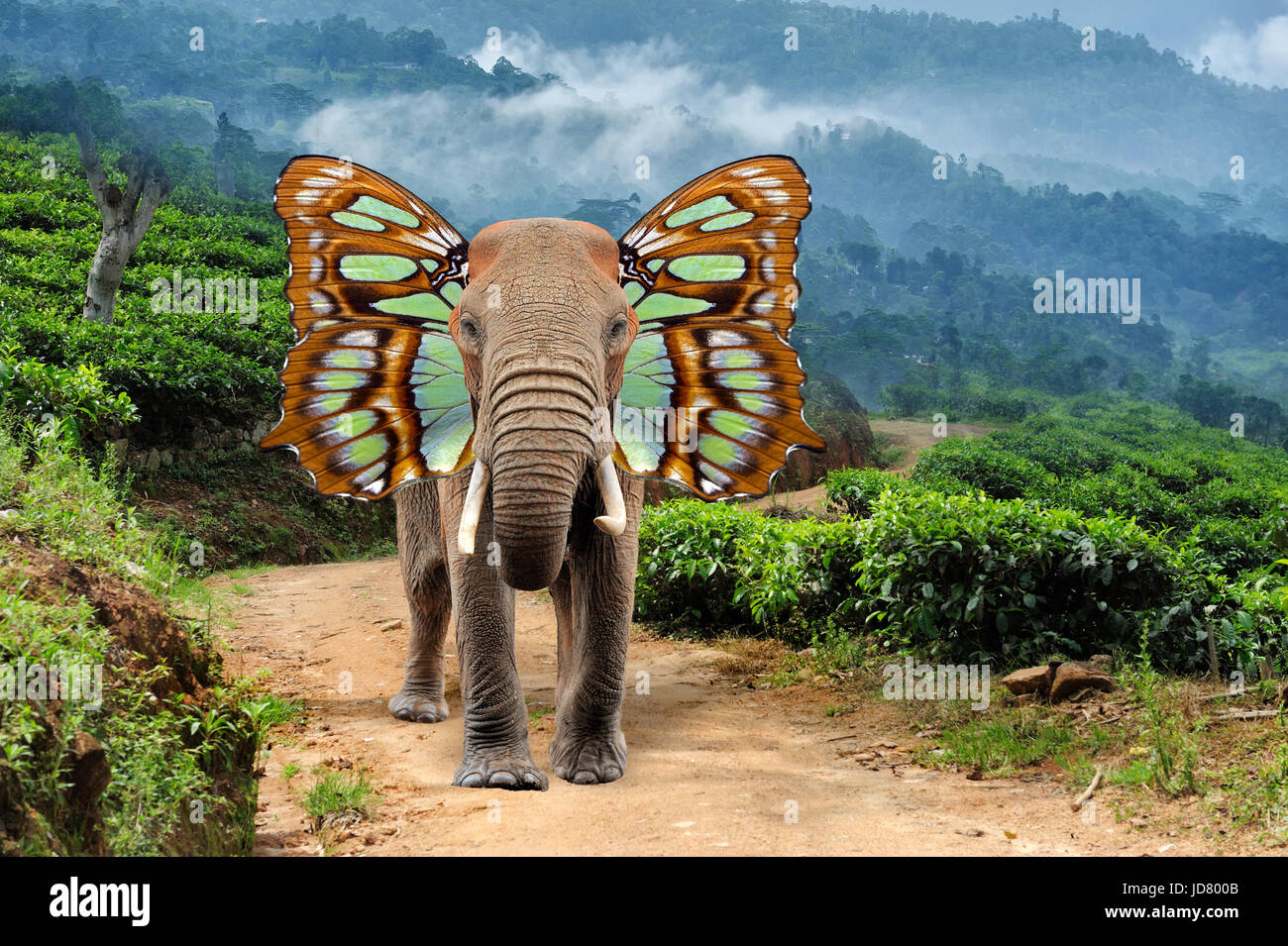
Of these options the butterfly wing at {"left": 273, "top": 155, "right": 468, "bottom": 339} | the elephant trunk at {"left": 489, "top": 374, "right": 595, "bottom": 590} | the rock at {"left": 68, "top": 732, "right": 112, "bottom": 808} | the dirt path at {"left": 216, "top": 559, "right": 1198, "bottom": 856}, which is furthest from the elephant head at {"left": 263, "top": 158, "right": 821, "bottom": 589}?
the rock at {"left": 68, "top": 732, "right": 112, "bottom": 808}

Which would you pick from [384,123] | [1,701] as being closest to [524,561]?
[1,701]

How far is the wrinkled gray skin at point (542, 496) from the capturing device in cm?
425

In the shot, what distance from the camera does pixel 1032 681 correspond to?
20.4 feet

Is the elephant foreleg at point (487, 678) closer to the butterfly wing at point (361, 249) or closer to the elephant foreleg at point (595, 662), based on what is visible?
the elephant foreleg at point (595, 662)

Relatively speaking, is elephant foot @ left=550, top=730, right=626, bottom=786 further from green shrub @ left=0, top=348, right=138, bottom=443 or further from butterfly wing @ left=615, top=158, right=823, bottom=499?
green shrub @ left=0, top=348, right=138, bottom=443

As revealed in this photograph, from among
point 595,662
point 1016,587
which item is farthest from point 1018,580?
point 595,662

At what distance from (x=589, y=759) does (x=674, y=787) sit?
451mm

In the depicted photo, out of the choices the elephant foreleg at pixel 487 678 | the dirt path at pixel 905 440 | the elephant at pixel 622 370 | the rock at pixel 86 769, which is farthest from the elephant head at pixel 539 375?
the dirt path at pixel 905 440

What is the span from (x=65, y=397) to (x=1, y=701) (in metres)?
6.53

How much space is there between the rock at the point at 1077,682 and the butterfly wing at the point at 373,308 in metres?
3.71

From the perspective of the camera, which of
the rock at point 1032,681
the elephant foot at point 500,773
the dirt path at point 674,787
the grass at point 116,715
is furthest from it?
the rock at point 1032,681

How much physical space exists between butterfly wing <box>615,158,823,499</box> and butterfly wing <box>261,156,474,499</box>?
101cm

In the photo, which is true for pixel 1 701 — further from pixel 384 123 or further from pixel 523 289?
pixel 384 123

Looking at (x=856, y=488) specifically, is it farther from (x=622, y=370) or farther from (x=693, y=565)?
(x=622, y=370)
